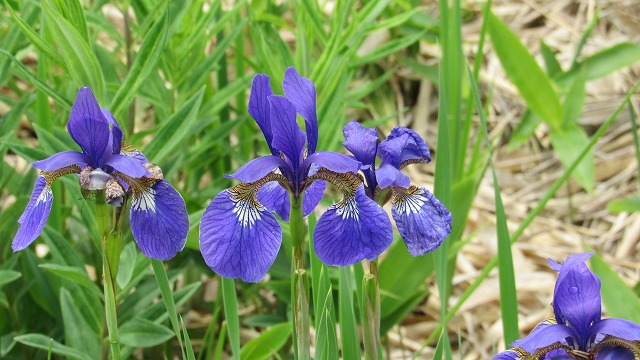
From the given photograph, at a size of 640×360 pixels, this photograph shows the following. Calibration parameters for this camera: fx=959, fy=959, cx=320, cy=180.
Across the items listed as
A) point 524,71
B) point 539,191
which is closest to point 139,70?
point 524,71

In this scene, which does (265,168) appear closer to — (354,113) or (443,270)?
(443,270)

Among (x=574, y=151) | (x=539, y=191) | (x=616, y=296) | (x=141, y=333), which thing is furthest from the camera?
(x=539, y=191)

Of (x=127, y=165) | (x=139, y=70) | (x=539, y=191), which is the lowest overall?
(x=539, y=191)

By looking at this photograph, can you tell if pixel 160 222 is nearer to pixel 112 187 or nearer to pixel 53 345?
pixel 112 187

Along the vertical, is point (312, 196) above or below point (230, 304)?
above

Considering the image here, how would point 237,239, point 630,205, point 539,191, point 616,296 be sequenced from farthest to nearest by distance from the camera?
point 539,191 < point 630,205 < point 616,296 < point 237,239

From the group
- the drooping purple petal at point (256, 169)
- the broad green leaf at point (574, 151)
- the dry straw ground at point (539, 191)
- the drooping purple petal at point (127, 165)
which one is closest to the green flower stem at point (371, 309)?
the drooping purple petal at point (256, 169)
